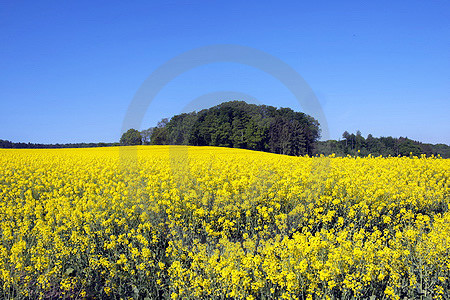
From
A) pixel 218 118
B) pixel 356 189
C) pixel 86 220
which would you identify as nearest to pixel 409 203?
pixel 356 189

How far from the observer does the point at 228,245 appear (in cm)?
502

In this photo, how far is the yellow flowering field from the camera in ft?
14.8

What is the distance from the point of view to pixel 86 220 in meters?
6.34

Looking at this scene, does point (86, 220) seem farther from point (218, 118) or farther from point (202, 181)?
point (218, 118)

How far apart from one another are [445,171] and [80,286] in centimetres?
1360

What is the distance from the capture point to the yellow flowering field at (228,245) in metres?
4.51

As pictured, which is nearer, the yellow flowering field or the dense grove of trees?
the yellow flowering field

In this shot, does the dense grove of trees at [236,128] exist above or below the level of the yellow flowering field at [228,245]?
above

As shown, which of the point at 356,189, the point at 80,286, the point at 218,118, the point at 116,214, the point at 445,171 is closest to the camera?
the point at 80,286

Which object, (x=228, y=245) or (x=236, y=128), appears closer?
(x=228, y=245)

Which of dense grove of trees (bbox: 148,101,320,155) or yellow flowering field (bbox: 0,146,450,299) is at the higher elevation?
dense grove of trees (bbox: 148,101,320,155)

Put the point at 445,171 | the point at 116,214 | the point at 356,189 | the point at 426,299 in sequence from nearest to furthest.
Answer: the point at 426,299 < the point at 116,214 < the point at 356,189 < the point at 445,171

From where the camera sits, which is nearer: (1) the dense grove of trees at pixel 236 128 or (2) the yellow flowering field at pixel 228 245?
(2) the yellow flowering field at pixel 228 245

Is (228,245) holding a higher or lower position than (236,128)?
lower
